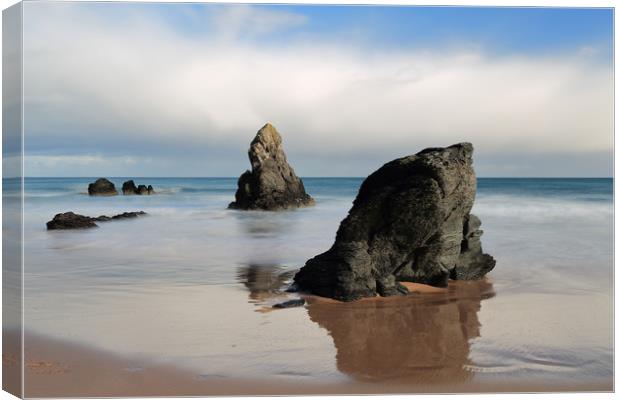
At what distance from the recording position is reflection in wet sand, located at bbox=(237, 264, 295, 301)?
7.94 metres

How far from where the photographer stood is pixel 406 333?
248 inches

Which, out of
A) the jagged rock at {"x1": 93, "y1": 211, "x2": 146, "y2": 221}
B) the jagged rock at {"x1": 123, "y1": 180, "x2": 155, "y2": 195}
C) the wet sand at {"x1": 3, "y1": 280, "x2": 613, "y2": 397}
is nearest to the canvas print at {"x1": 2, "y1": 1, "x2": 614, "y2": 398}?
the wet sand at {"x1": 3, "y1": 280, "x2": 613, "y2": 397}

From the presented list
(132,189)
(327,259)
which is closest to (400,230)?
(327,259)

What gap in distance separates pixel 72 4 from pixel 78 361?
3400 mm

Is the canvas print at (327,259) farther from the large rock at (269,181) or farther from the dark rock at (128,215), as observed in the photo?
the large rock at (269,181)

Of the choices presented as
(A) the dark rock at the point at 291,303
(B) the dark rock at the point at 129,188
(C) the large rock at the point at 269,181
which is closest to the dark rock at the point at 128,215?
(C) the large rock at the point at 269,181

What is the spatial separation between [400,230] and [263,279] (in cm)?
222

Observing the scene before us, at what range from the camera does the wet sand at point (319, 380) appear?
5297 mm

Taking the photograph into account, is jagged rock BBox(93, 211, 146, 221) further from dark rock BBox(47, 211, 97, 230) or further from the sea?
the sea

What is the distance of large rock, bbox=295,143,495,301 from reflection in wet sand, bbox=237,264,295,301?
43 cm

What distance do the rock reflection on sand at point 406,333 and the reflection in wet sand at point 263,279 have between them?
3.00 feet

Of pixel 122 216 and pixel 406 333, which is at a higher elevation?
pixel 122 216

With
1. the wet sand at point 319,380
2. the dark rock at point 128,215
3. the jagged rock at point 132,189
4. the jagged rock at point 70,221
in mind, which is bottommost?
the wet sand at point 319,380

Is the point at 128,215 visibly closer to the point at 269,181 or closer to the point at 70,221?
the point at 70,221
